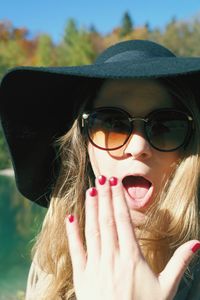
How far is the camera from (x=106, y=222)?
884mm

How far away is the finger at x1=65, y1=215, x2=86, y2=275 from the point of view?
0.91 metres

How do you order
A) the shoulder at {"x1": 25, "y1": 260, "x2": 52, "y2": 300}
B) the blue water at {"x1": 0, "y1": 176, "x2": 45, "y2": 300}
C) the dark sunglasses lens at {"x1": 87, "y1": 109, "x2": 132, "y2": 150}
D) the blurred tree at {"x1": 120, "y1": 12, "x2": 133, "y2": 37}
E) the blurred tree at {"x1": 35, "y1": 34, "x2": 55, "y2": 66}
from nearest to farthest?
the dark sunglasses lens at {"x1": 87, "y1": 109, "x2": 132, "y2": 150}, the shoulder at {"x1": 25, "y1": 260, "x2": 52, "y2": 300}, the blue water at {"x1": 0, "y1": 176, "x2": 45, "y2": 300}, the blurred tree at {"x1": 35, "y1": 34, "x2": 55, "y2": 66}, the blurred tree at {"x1": 120, "y1": 12, "x2": 133, "y2": 37}

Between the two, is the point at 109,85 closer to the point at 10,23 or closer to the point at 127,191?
the point at 127,191

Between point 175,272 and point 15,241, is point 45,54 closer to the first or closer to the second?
point 15,241

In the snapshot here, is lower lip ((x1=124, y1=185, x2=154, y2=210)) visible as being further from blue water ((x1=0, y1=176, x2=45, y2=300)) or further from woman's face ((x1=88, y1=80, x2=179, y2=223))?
blue water ((x1=0, y1=176, x2=45, y2=300))

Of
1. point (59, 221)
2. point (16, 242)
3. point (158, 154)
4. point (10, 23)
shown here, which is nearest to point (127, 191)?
point (158, 154)

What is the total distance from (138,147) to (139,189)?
0.41 feet

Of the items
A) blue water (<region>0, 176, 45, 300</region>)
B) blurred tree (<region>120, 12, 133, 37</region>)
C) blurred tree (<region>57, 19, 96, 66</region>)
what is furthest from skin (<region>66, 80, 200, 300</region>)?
blurred tree (<region>120, 12, 133, 37</region>)

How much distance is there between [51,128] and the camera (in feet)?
4.59

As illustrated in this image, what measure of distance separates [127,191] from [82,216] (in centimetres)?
17

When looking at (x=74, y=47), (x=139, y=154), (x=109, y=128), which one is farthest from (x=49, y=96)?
(x=74, y=47)

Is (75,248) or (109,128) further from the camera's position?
(109,128)

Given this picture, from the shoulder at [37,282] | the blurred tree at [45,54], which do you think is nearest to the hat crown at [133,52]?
the shoulder at [37,282]

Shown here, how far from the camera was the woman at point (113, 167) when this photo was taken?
868 millimetres
